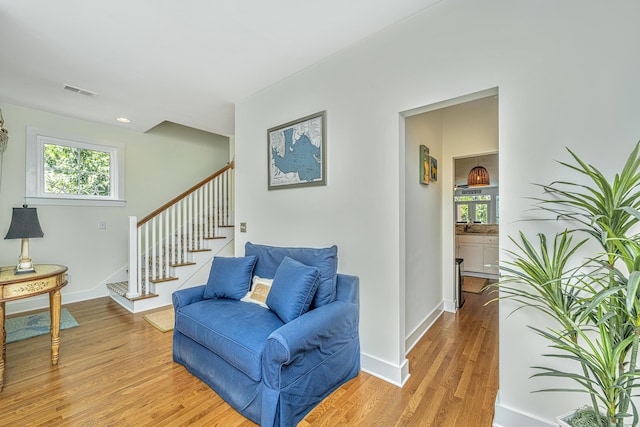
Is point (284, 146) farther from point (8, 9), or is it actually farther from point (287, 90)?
point (8, 9)

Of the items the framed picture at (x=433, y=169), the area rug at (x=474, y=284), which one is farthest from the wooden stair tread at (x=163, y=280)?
the area rug at (x=474, y=284)

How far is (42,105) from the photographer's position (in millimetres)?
3355

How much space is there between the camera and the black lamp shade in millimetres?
2119

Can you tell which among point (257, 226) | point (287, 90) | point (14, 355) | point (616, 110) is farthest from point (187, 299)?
point (616, 110)

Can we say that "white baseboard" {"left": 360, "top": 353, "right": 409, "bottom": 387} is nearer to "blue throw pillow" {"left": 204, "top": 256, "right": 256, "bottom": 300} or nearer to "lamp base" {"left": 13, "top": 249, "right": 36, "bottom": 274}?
"blue throw pillow" {"left": 204, "top": 256, "right": 256, "bottom": 300}

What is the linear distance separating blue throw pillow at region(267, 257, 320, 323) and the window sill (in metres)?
3.57

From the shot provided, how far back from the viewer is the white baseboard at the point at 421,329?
8.08ft

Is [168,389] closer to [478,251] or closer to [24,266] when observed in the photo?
[24,266]

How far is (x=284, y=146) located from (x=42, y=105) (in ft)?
10.6

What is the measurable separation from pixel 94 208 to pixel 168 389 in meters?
3.30

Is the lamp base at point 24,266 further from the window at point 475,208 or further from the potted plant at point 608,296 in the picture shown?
the window at point 475,208

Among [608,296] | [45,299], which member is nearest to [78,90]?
[45,299]

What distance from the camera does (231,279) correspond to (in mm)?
2277

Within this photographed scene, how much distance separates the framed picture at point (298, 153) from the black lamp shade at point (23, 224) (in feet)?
6.40
